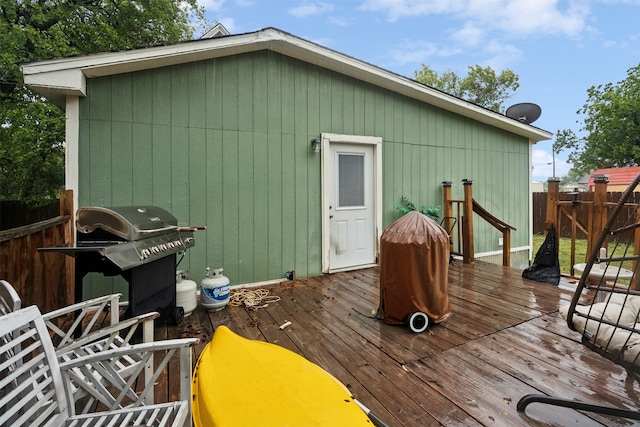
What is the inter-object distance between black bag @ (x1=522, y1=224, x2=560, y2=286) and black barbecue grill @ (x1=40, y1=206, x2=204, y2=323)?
15.1 ft

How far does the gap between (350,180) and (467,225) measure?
2142 mm

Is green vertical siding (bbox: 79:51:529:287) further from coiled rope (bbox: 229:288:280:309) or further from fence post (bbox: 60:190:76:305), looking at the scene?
coiled rope (bbox: 229:288:280:309)

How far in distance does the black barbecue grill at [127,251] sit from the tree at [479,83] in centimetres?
2236

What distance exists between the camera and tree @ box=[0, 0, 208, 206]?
7414mm

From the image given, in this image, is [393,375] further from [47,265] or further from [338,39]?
[338,39]

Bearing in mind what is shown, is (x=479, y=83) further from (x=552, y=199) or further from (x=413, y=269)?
(x=413, y=269)

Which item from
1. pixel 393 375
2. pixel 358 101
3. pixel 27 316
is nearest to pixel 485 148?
pixel 358 101

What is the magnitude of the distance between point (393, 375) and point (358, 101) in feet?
13.3

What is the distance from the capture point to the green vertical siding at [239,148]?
11.3 ft

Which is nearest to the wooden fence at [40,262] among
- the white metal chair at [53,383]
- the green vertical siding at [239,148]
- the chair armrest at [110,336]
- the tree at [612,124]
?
the green vertical siding at [239,148]

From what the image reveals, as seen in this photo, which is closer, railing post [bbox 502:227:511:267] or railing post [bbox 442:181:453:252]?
Result: railing post [bbox 502:227:511:267]

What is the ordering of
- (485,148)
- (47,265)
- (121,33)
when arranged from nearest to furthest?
(47,265), (485,148), (121,33)

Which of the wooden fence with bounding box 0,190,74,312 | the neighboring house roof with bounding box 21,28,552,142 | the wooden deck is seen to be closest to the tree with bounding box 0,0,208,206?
the neighboring house roof with bounding box 21,28,552,142

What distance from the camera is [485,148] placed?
6.25 m
